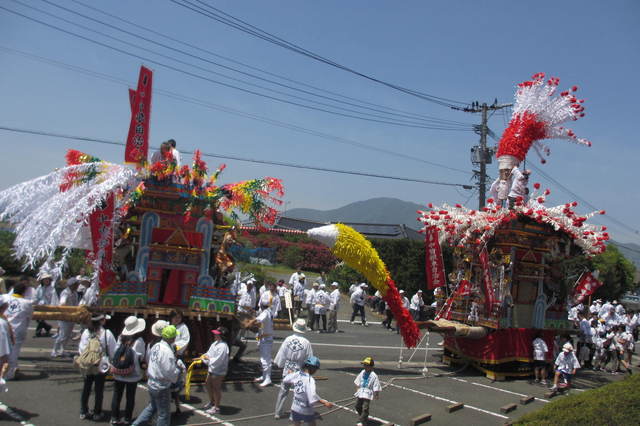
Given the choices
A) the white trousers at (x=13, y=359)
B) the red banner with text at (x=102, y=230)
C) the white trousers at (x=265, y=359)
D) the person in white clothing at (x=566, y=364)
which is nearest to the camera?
the white trousers at (x=13, y=359)

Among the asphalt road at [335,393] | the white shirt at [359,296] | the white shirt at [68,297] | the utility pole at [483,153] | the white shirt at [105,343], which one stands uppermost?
the utility pole at [483,153]

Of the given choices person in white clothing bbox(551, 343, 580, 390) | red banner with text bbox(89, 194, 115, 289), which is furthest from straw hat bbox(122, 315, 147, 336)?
person in white clothing bbox(551, 343, 580, 390)

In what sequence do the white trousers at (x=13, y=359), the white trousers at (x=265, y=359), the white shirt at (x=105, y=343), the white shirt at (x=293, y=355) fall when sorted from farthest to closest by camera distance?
the white trousers at (x=265, y=359), the white trousers at (x=13, y=359), the white shirt at (x=293, y=355), the white shirt at (x=105, y=343)

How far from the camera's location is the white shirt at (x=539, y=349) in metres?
12.8

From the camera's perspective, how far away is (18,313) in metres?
8.88

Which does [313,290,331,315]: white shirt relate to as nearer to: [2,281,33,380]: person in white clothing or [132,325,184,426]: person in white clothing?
[2,281,33,380]: person in white clothing

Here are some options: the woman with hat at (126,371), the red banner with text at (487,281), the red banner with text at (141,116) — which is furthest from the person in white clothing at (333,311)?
the woman with hat at (126,371)

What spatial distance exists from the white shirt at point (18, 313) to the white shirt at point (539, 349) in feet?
35.5

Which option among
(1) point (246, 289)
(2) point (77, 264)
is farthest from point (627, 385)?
(2) point (77, 264)

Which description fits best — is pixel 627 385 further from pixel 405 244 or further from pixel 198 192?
pixel 405 244

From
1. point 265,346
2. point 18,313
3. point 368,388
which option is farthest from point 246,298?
point 368,388

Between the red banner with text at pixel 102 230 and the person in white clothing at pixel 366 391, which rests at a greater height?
the red banner with text at pixel 102 230

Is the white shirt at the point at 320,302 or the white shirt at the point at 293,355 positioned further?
the white shirt at the point at 320,302

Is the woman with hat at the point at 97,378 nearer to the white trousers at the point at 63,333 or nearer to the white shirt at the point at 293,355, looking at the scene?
the white shirt at the point at 293,355
